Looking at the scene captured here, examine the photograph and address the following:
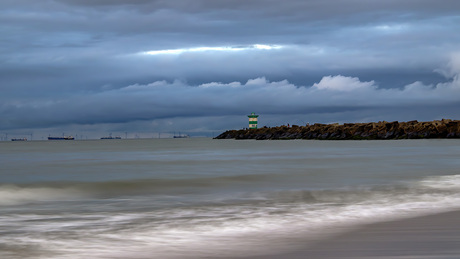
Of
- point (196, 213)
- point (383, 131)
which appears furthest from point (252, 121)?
point (196, 213)

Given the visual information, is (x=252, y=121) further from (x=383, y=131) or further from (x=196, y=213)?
(x=196, y=213)

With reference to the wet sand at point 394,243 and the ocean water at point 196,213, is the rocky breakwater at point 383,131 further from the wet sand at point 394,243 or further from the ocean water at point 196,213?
the wet sand at point 394,243

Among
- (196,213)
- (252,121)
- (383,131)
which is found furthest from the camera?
(252,121)

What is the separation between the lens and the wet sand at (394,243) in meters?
5.54

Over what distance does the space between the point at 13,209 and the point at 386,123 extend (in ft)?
317

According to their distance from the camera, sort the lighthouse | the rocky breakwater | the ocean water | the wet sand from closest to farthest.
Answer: the wet sand
the ocean water
the rocky breakwater
the lighthouse

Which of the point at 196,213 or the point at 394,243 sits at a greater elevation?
the point at 394,243

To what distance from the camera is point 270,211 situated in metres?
9.63

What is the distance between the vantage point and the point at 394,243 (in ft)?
20.1

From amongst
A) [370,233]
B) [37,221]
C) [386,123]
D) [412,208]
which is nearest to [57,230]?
[37,221]

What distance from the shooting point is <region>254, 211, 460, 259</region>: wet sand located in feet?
18.2

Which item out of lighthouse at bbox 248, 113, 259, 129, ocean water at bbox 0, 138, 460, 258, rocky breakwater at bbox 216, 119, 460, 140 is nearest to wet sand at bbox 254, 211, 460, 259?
ocean water at bbox 0, 138, 460, 258

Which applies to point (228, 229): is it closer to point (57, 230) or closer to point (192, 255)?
point (192, 255)

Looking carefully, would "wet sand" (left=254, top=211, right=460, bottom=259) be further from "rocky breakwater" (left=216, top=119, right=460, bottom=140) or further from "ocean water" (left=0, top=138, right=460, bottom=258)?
"rocky breakwater" (left=216, top=119, right=460, bottom=140)
